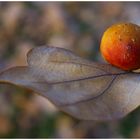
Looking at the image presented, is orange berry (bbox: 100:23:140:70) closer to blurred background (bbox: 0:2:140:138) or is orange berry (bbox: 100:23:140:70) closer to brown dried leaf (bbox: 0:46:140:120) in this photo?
brown dried leaf (bbox: 0:46:140:120)

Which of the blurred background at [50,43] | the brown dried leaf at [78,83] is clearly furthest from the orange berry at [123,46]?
the blurred background at [50,43]

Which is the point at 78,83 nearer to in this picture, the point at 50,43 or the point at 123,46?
the point at 123,46

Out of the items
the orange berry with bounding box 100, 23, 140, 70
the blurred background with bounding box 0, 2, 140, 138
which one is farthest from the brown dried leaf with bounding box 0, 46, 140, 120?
the blurred background with bounding box 0, 2, 140, 138

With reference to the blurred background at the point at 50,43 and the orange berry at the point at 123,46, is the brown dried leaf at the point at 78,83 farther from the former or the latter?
the blurred background at the point at 50,43

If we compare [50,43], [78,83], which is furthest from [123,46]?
[50,43]

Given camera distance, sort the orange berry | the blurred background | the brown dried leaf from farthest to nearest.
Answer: the blurred background
the orange berry
the brown dried leaf

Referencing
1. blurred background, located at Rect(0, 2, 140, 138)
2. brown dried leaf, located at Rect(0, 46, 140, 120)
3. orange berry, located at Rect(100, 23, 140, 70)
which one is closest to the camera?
brown dried leaf, located at Rect(0, 46, 140, 120)
